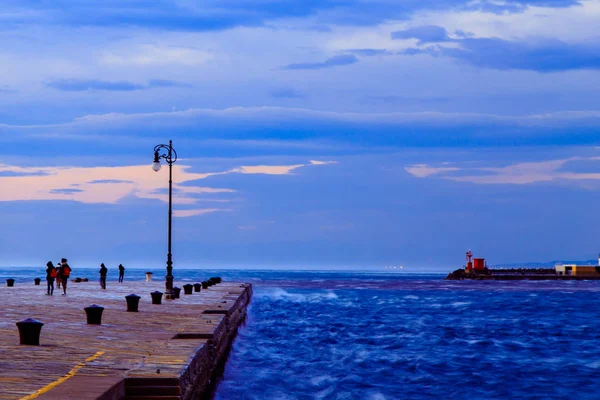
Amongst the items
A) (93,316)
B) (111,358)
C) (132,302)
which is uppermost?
(132,302)

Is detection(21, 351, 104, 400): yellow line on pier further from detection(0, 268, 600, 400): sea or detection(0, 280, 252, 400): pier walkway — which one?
detection(0, 268, 600, 400): sea

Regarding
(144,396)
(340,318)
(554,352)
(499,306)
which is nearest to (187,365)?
(144,396)

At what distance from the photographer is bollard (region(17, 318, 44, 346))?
60.0 feet

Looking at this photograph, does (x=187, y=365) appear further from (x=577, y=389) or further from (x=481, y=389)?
(x=577, y=389)

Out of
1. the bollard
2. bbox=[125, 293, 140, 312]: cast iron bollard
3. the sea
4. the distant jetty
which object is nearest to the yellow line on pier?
the bollard

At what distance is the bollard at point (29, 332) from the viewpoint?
1830 centimetres

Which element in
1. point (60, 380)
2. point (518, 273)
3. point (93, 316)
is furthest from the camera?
point (518, 273)

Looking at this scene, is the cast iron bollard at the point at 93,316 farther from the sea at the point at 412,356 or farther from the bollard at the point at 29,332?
the bollard at the point at 29,332

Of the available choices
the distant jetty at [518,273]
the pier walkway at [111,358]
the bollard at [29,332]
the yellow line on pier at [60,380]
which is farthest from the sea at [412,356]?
the distant jetty at [518,273]

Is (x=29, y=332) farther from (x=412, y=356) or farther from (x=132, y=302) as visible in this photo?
(x=412, y=356)

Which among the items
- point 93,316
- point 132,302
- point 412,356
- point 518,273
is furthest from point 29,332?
point 518,273

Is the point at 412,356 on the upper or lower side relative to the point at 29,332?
lower

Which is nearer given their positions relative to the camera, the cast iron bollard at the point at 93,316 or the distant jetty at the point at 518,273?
the cast iron bollard at the point at 93,316

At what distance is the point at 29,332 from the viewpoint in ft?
60.5
